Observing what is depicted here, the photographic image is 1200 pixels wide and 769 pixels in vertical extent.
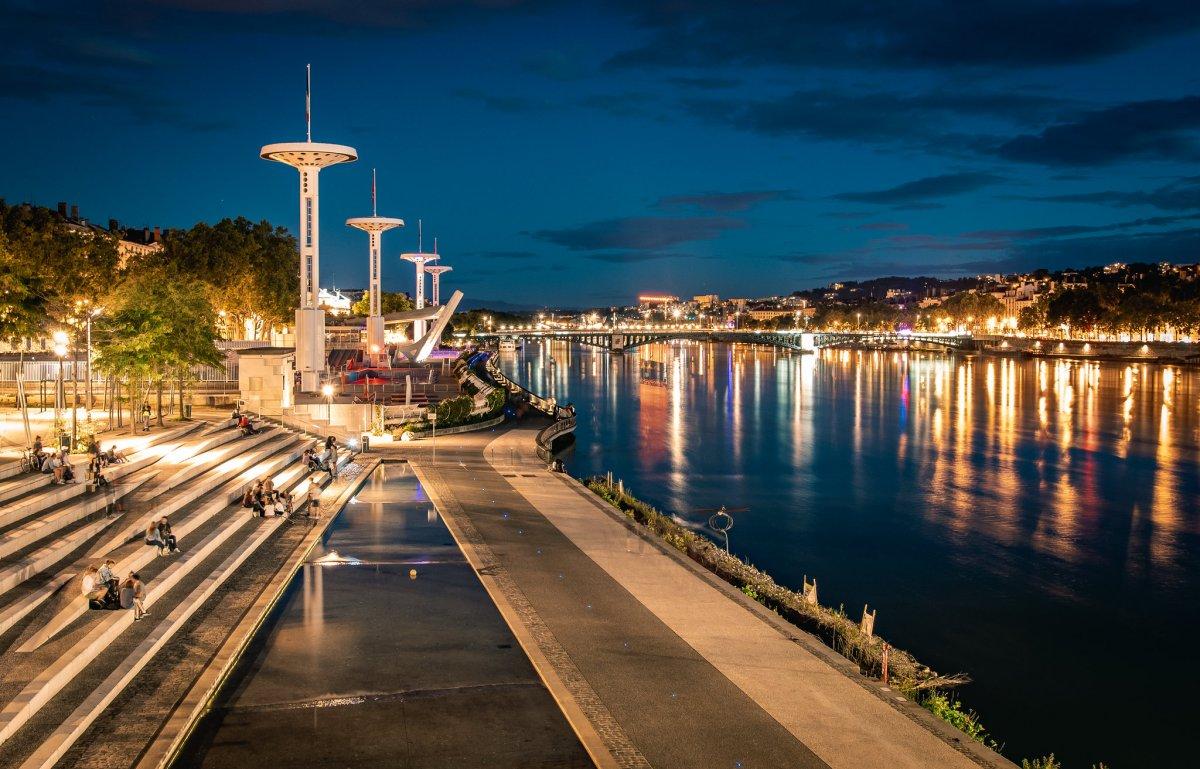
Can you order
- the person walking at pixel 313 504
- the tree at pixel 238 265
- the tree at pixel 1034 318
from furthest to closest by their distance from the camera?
1. the tree at pixel 1034 318
2. the tree at pixel 238 265
3. the person walking at pixel 313 504

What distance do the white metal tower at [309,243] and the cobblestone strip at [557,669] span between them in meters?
26.4

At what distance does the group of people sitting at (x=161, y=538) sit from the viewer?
15992 millimetres

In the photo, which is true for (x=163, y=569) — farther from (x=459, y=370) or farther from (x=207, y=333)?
(x=459, y=370)

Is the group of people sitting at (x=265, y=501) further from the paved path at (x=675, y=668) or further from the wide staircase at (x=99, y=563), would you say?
the paved path at (x=675, y=668)

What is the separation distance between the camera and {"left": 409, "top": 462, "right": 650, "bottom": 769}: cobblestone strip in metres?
10.7

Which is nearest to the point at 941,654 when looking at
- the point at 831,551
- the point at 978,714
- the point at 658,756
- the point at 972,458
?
the point at 978,714

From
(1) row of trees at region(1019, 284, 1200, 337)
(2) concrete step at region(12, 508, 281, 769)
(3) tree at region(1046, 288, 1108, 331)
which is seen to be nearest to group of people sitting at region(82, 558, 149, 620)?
(2) concrete step at region(12, 508, 281, 769)

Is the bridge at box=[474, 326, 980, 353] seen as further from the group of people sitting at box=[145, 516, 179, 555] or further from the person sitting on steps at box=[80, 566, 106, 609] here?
the person sitting on steps at box=[80, 566, 106, 609]

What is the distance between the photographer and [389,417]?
3956 centimetres

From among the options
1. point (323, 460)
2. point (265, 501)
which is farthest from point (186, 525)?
point (323, 460)

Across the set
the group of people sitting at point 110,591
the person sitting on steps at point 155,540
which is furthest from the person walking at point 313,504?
the group of people sitting at point 110,591

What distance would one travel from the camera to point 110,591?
529 inches

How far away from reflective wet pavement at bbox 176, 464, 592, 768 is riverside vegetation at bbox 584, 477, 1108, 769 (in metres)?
5.46

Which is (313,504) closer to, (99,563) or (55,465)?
(55,465)
